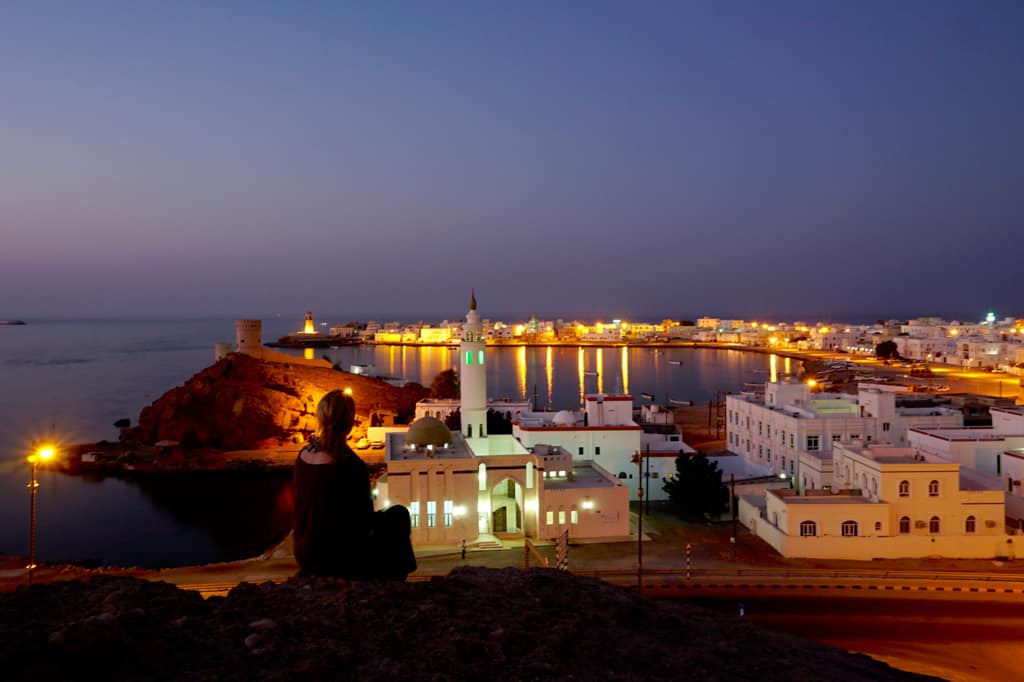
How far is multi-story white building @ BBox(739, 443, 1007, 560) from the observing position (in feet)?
65.4

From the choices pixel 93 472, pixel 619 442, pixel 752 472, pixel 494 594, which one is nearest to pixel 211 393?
pixel 93 472

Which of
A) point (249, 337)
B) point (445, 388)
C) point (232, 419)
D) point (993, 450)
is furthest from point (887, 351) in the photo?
point (232, 419)

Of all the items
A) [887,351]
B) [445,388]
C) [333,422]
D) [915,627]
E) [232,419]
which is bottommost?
[915,627]

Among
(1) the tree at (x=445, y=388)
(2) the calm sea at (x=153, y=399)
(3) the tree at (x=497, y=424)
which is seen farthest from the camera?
(1) the tree at (x=445, y=388)

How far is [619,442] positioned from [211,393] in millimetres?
30494

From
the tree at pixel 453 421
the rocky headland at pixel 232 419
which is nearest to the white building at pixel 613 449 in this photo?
the tree at pixel 453 421

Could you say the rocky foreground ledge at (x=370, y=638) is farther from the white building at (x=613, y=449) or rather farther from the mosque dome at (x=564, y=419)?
the mosque dome at (x=564, y=419)

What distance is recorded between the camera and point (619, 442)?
29.0 metres

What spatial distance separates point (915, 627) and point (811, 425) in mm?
14078

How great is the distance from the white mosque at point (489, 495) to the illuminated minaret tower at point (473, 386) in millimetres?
3404

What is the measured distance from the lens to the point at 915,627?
1500 centimetres

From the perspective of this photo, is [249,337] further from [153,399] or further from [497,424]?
[497,424]

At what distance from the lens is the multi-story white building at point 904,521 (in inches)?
784

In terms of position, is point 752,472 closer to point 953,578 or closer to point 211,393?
point 953,578
